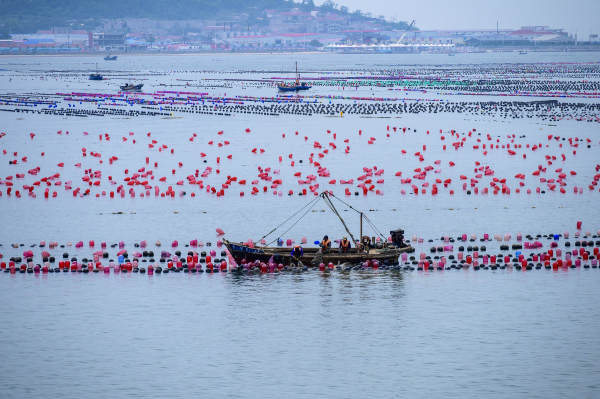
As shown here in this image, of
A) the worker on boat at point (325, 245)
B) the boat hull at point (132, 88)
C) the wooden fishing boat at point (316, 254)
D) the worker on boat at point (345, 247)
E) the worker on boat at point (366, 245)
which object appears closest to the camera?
the wooden fishing boat at point (316, 254)

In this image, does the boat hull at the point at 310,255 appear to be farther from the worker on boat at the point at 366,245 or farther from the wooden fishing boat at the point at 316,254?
the worker on boat at the point at 366,245

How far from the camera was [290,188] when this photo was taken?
2034 inches

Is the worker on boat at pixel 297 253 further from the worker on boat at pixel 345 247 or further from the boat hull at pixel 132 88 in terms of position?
the boat hull at pixel 132 88

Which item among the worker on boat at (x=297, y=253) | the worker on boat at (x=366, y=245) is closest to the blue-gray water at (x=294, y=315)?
the worker on boat at (x=297, y=253)

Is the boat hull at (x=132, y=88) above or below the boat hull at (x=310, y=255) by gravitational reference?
above

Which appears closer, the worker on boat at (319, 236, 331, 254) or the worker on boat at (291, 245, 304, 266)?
the worker on boat at (291, 245, 304, 266)

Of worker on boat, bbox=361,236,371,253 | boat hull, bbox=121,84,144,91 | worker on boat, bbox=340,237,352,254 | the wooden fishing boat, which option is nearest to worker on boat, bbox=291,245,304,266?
the wooden fishing boat

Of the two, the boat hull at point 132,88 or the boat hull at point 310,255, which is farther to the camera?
the boat hull at point 132,88

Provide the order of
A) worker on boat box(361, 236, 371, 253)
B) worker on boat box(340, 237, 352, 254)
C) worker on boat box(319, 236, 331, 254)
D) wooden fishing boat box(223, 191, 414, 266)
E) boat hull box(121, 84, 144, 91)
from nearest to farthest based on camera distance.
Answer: wooden fishing boat box(223, 191, 414, 266), worker on boat box(319, 236, 331, 254), worker on boat box(340, 237, 352, 254), worker on boat box(361, 236, 371, 253), boat hull box(121, 84, 144, 91)

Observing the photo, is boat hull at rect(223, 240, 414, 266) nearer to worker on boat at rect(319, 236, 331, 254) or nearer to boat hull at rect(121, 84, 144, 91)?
worker on boat at rect(319, 236, 331, 254)

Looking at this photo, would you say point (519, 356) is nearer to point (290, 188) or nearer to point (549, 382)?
point (549, 382)

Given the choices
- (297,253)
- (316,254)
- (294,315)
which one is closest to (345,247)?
(316,254)

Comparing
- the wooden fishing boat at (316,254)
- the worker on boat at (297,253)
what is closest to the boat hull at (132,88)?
the wooden fishing boat at (316,254)

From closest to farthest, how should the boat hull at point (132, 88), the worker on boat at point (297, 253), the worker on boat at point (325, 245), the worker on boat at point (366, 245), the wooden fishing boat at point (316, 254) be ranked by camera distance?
the worker on boat at point (297, 253)
the wooden fishing boat at point (316, 254)
the worker on boat at point (325, 245)
the worker on boat at point (366, 245)
the boat hull at point (132, 88)
